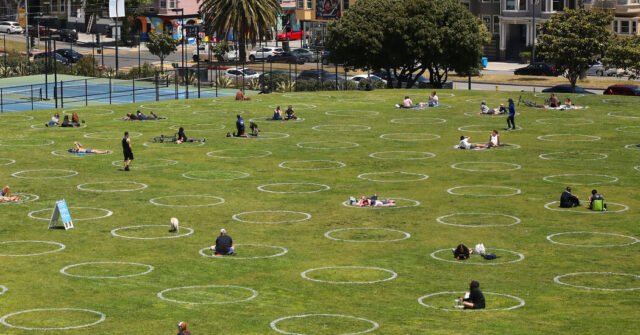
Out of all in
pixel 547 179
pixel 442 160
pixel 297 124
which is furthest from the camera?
pixel 297 124

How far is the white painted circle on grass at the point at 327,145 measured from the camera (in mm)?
87938

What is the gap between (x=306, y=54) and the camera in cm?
16800

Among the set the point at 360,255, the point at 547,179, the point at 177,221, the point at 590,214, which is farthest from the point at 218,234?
the point at 547,179

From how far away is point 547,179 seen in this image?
7469 centimetres

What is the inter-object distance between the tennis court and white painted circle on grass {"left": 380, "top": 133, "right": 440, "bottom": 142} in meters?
30.1

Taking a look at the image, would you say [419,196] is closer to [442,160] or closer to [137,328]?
[442,160]

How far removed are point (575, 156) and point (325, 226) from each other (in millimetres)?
26154

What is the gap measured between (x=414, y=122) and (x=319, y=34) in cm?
8431

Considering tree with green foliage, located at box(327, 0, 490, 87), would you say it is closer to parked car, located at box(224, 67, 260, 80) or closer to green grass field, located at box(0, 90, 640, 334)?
parked car, located at box(224, 67, 260, 80)

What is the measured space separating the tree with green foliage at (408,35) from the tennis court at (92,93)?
12.6 meters

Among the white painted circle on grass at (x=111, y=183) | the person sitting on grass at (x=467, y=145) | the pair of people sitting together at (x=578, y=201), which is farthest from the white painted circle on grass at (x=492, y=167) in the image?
the white painted circle on grass at (x=111, y=183)

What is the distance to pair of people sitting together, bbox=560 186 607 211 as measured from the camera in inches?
2549

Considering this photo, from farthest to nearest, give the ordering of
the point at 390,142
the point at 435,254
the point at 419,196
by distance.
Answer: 1. the point at 390,142
2. the point at 419,196
3. the point at 435,254

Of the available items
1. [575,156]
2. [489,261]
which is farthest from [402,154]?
[489,261]
